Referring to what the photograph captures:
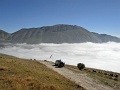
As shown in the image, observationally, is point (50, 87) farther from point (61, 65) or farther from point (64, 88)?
point (61, 65)

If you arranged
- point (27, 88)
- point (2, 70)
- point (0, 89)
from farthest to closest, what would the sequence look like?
point (2, 70) → point (27, 88) → point (0, 89)

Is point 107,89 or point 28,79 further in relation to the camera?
point 107,89

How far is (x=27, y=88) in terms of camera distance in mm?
22312

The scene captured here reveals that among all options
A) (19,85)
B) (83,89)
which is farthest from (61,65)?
(19,85)

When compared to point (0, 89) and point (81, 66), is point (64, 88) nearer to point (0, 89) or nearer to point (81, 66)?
point (0, 89)

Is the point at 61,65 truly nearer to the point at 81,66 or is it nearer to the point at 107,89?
the point at 81,66

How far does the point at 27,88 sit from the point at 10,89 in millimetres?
1961

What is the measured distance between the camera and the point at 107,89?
2936cm

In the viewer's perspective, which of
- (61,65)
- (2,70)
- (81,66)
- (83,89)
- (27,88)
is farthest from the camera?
(81,66)

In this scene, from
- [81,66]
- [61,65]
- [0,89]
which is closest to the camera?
[0,89]

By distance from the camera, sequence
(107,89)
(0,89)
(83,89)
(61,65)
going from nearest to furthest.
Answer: (0,89) < (83,89) < (107,89) < (61,65)

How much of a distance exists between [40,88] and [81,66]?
173 feet

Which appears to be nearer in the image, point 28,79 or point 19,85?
point 19,85

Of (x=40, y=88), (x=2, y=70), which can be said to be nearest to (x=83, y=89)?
(x=40, y=88)
